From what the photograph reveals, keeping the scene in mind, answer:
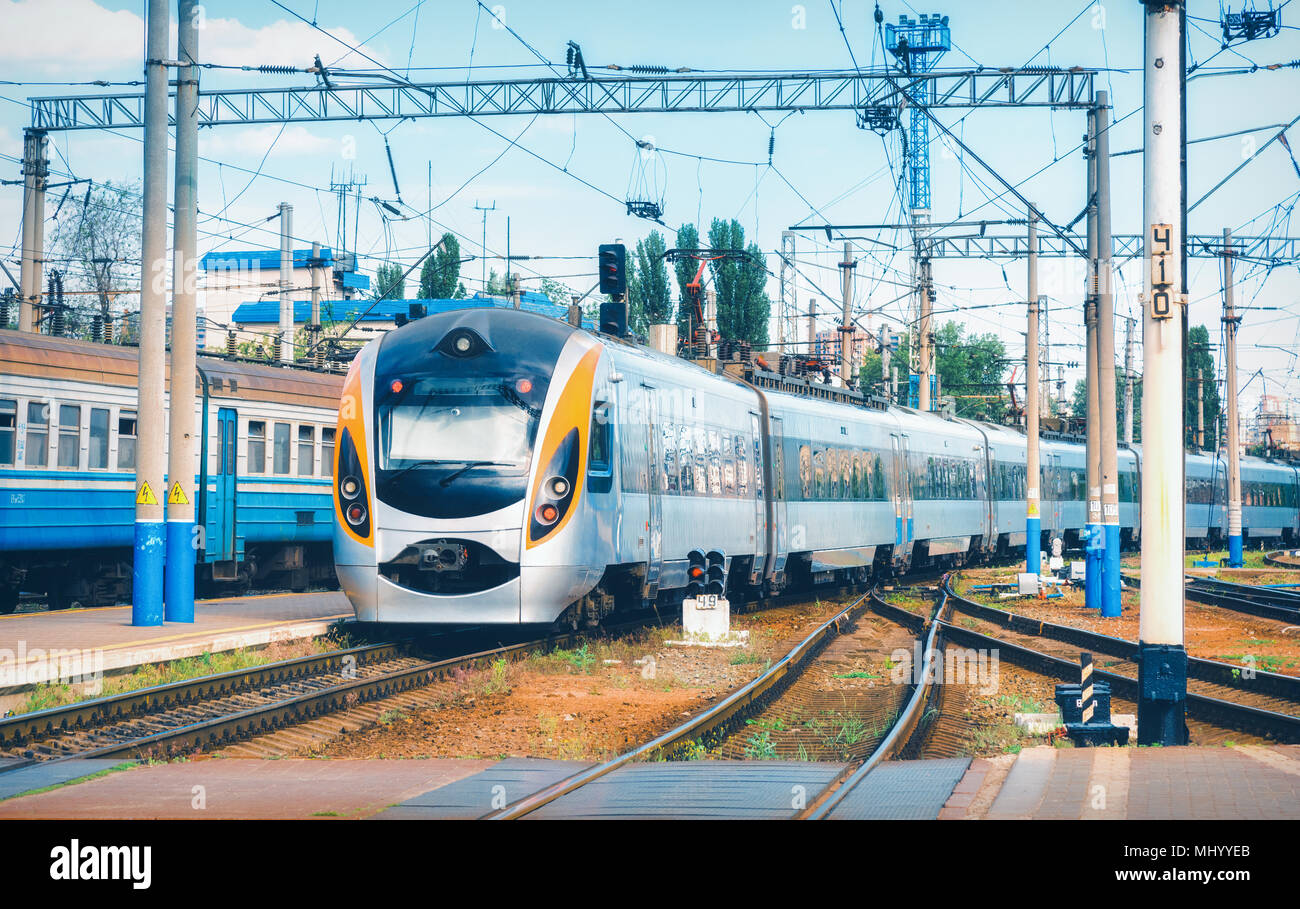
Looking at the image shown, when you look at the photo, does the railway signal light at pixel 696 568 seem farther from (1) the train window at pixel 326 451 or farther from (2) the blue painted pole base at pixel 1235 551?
(2) the blue painted pole base at pixel 1235 551

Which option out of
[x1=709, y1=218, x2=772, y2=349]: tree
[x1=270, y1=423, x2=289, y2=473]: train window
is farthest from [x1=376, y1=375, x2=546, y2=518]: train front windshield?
[x1=709, y1=218, x2=772, y2=349]: tree

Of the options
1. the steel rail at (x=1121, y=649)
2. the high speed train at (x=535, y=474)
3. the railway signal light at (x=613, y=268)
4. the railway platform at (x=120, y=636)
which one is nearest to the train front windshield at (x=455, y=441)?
the high speed train at (x=535, y=474)

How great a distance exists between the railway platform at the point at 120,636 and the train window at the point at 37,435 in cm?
201

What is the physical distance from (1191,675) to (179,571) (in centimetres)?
1131

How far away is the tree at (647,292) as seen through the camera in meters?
60.2

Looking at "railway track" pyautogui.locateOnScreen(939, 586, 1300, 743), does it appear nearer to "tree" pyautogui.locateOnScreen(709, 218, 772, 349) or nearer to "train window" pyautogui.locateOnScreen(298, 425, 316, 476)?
"train window" pyautogui.locateOnScreen(298, 425, 316, 476)

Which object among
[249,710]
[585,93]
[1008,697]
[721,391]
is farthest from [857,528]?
[249,710]

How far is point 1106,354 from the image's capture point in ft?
65.5

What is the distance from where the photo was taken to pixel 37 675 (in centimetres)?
1115

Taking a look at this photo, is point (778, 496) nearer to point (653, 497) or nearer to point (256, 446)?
point (653, 497)

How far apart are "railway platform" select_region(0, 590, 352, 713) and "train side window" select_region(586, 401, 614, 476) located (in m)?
3.52
